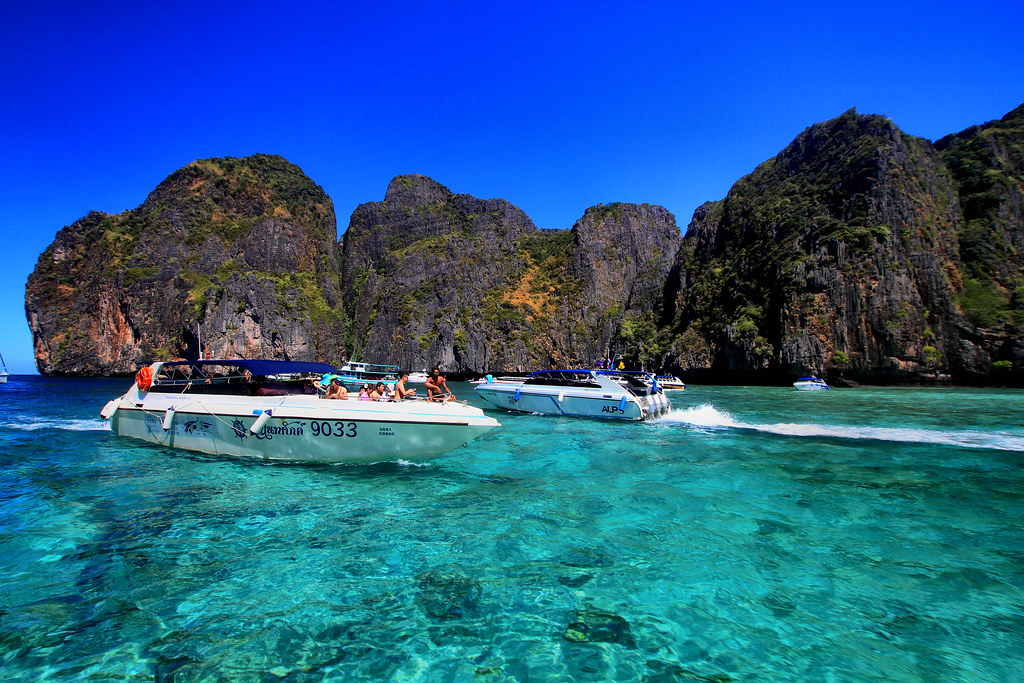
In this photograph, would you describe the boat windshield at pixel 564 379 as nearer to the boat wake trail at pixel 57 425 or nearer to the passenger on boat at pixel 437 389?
the passenger on boat at pixel 437 389

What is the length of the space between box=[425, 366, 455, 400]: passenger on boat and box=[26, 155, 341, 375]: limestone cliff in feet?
294

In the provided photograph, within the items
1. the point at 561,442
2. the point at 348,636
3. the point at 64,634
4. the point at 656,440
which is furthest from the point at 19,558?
the point at 656,440

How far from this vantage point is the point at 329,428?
33.3 feet

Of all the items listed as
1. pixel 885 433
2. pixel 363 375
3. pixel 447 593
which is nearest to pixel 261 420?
pixel 447 593

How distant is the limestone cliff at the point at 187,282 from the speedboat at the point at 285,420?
283 ft

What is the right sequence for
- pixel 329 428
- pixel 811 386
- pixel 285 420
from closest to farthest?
pixel 329 428 < pixel 285 420 < pixel 811 386

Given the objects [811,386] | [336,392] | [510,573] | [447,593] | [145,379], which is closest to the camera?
[447,593]

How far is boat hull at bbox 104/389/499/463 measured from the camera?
9.87 metres

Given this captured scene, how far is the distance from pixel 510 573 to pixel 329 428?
20.7 feet

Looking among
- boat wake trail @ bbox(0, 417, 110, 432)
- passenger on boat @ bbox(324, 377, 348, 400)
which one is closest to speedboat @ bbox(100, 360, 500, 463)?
passenger on boat @ bbox(324, 377, 348, 400)

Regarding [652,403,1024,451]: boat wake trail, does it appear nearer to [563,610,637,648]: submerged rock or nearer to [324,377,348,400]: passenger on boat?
[324,377,348,400]: passenger on boat

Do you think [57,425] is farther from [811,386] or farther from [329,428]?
[811,386]

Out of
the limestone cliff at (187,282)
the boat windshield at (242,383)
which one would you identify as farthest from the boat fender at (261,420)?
the limestone cliff at (187,282)

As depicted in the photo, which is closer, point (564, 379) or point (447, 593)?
point (447, 593)
